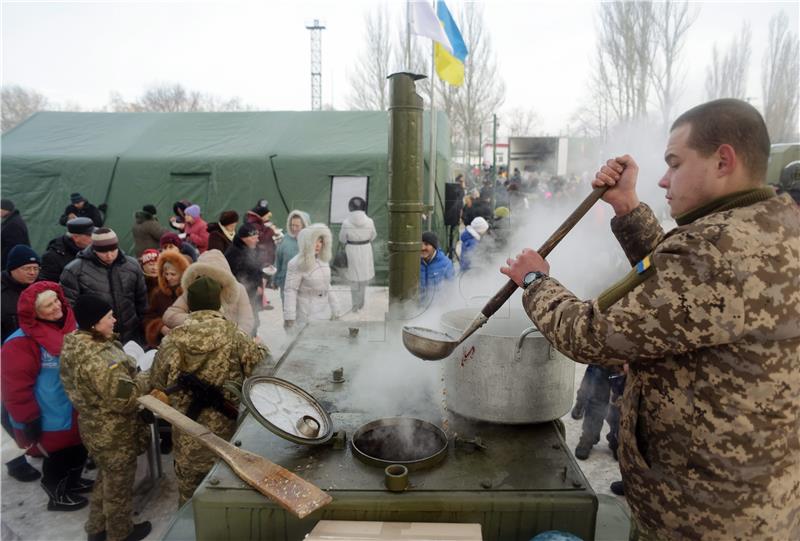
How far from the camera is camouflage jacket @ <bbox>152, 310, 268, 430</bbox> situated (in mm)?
3184

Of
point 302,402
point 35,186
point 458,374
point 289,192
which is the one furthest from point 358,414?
point 35,186

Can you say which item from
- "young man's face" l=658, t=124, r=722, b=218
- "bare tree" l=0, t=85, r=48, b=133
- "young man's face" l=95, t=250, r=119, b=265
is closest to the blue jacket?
"young man's face" l=95, t=250, r=119, b=265

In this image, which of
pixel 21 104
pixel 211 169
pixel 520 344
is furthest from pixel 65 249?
pixel 21 104

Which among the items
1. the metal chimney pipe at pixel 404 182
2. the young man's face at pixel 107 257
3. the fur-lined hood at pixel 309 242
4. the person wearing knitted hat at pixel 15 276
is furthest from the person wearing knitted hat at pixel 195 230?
the metal chimney pipe at pixel 404 182

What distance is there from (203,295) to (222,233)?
3743 mm

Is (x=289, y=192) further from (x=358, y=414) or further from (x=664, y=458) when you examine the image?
(x=664, y=458)

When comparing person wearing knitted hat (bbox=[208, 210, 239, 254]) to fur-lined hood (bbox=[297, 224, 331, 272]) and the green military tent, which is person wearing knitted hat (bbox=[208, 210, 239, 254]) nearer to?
fur-lined hood (bbox=[297, 224, 331, 272])

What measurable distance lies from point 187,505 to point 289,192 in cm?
882

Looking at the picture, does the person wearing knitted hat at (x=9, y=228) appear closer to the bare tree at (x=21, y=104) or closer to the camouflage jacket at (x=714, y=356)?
the camouflage jacket at (x=714, y=356)

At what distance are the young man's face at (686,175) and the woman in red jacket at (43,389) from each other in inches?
154

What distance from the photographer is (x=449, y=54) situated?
600cm

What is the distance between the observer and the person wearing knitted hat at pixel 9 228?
6.55m

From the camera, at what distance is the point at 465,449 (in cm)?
236

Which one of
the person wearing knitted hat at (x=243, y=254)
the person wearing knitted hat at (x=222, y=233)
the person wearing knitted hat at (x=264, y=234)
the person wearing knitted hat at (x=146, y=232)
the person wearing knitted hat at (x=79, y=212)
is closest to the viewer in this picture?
the person wearing knitted hat at (x=243, y=254)
